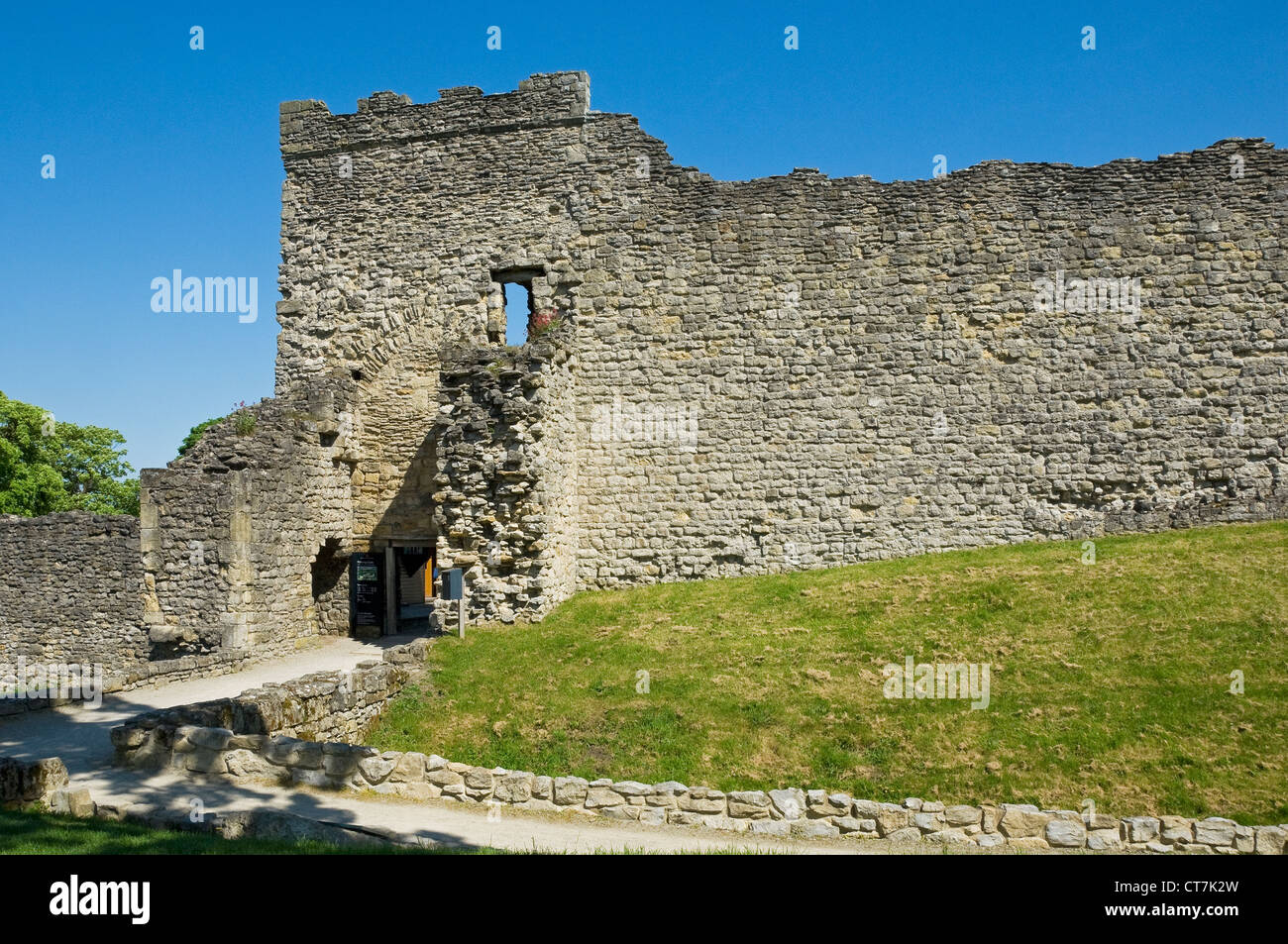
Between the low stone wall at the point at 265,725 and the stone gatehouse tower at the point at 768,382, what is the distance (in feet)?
10.7

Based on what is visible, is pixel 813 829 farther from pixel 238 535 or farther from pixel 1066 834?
pixel 238 535

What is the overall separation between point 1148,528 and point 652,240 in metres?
9.98

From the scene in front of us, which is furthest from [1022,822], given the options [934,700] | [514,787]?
[514,787]

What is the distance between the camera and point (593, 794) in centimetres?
865

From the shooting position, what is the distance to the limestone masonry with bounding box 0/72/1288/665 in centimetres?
1495

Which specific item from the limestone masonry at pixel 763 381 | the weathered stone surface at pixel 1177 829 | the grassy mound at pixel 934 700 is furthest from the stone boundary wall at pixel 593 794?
the limestone masonry at pixel 763 381

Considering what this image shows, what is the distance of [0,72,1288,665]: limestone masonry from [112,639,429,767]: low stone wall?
3.26 meters

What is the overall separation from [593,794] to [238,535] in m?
9.43

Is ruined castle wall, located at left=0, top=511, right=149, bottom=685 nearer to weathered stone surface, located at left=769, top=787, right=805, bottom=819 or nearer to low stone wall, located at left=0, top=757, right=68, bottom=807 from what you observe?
low stone wall, located at left=0, top=757, right=68, bottom=807

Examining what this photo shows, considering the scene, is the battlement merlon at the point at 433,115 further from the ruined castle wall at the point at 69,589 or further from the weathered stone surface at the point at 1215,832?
the weathered stone surface at the point at 1215,832

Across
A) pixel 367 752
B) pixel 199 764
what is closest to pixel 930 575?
pixel 367 752

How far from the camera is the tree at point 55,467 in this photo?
34.2m

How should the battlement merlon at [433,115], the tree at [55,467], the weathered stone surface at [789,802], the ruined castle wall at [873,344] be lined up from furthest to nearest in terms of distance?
the tree at [55,467] < the battlement merlon at [433,115] < the ruined castle wall at [873,344] < the weathered stone surface at [789,802]
